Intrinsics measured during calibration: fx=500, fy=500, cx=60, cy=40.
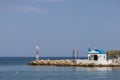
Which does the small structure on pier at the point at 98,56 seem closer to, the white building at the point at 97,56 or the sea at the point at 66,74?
the white building at the point at 97,56

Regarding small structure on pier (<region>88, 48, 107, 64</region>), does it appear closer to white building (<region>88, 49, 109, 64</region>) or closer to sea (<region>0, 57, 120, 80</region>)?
white building (<region>88, 49, 109, 64</region>)

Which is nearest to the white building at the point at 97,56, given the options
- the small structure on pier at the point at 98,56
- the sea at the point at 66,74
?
the small structure on pier at the point at 98,56

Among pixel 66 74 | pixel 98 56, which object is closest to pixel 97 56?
pixel 98 56

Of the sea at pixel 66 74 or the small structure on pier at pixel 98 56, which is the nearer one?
the sea at pixel 66 74

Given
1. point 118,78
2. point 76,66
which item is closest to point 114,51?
point 76,66

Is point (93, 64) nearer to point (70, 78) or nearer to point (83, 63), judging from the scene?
point (83, 63)

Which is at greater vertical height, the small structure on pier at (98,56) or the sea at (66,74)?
the small structure on pier at (98,56)

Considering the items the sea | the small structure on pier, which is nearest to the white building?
the small structure on pier

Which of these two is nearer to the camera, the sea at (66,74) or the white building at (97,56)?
the sea at (66,74)

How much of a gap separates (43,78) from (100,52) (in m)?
27.5

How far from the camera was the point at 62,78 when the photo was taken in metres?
66.8

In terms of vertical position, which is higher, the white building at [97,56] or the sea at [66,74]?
the white building at [97,56]

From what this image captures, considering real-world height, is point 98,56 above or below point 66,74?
above

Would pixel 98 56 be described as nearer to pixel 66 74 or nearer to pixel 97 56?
pixel 97 56
